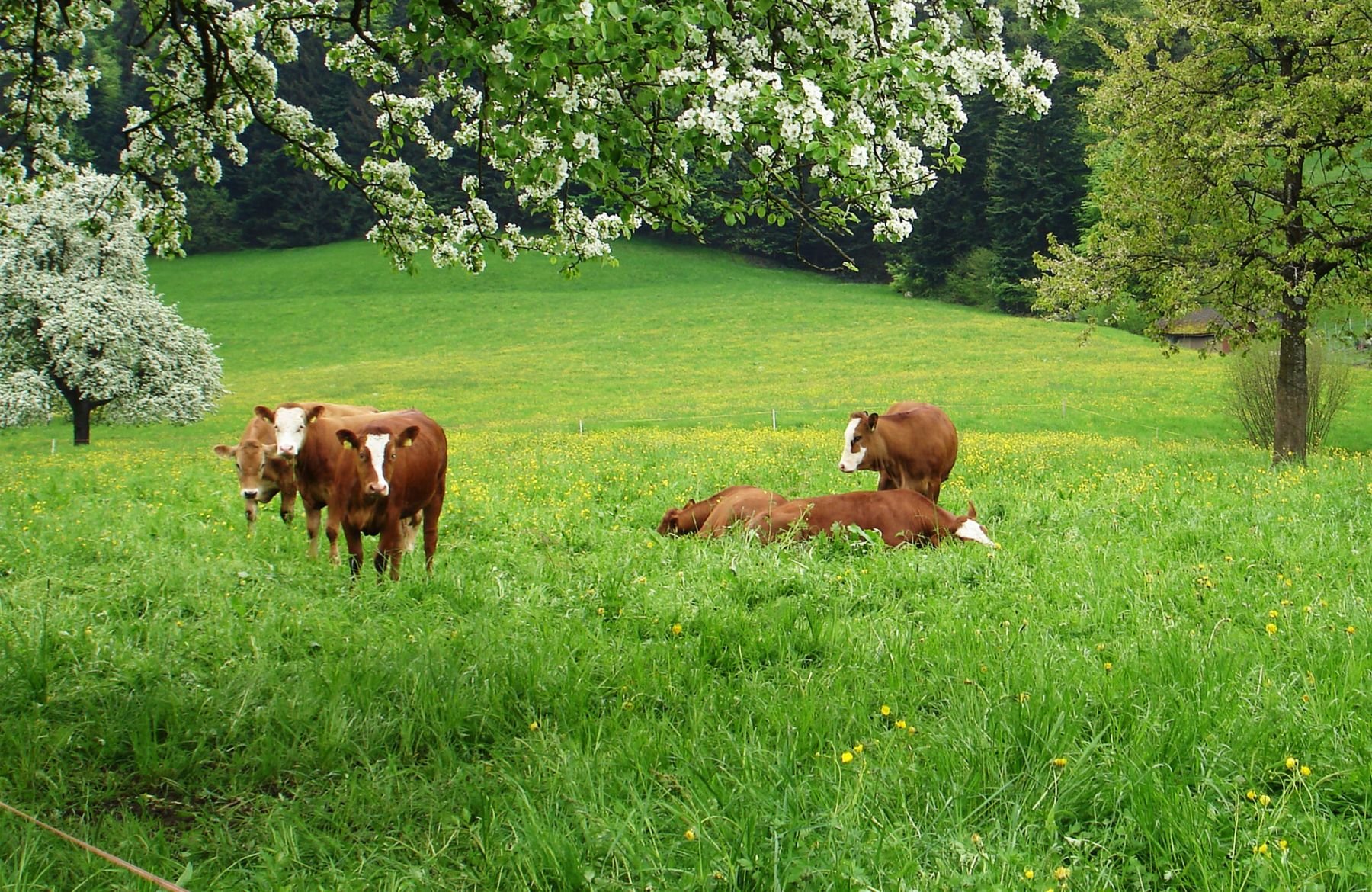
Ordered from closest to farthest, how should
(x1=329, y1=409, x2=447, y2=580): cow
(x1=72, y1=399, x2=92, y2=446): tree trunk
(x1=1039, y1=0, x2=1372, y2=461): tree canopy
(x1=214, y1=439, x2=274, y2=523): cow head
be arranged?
(x1=329, y1=409, x2=447, y2=580): cow → (x1=214, y1=439, x2=274, y2=523): cow head → (x1=1039, y1=0, x2=1372, y2=461): tree canopy → (x1=72, y1=399, x2=92, y2=446): tree trunk

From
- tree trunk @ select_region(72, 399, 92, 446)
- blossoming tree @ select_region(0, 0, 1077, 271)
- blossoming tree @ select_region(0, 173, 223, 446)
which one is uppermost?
blossoming tree @ select_region(0, 0, 1077, 271)

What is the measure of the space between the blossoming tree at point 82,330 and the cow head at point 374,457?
2610 centimetres

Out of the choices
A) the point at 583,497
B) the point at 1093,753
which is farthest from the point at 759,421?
the point at 1093,753

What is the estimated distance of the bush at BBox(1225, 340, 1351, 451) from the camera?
2480cm

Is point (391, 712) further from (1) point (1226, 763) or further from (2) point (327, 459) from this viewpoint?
(2) point (327, 459)

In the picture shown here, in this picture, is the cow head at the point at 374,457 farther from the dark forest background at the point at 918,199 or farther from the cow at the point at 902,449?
the dark forest background at the point at 918,199

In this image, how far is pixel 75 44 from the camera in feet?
24.1

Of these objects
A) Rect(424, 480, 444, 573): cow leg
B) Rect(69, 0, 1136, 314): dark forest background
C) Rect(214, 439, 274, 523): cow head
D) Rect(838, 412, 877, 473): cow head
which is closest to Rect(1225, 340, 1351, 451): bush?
Rect(838, 412, 877, 473): cow head

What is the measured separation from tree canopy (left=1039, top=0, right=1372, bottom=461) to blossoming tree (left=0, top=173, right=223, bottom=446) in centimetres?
2692

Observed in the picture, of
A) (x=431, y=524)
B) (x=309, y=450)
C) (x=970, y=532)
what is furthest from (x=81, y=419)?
(x=970, y=532)

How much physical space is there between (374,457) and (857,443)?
5.88 m

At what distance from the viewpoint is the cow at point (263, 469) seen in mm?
11227

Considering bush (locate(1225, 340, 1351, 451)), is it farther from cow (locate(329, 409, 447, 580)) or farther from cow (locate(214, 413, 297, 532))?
cow (locate(329, 409, 447, 580))

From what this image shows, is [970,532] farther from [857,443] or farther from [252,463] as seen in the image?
[252,463]
